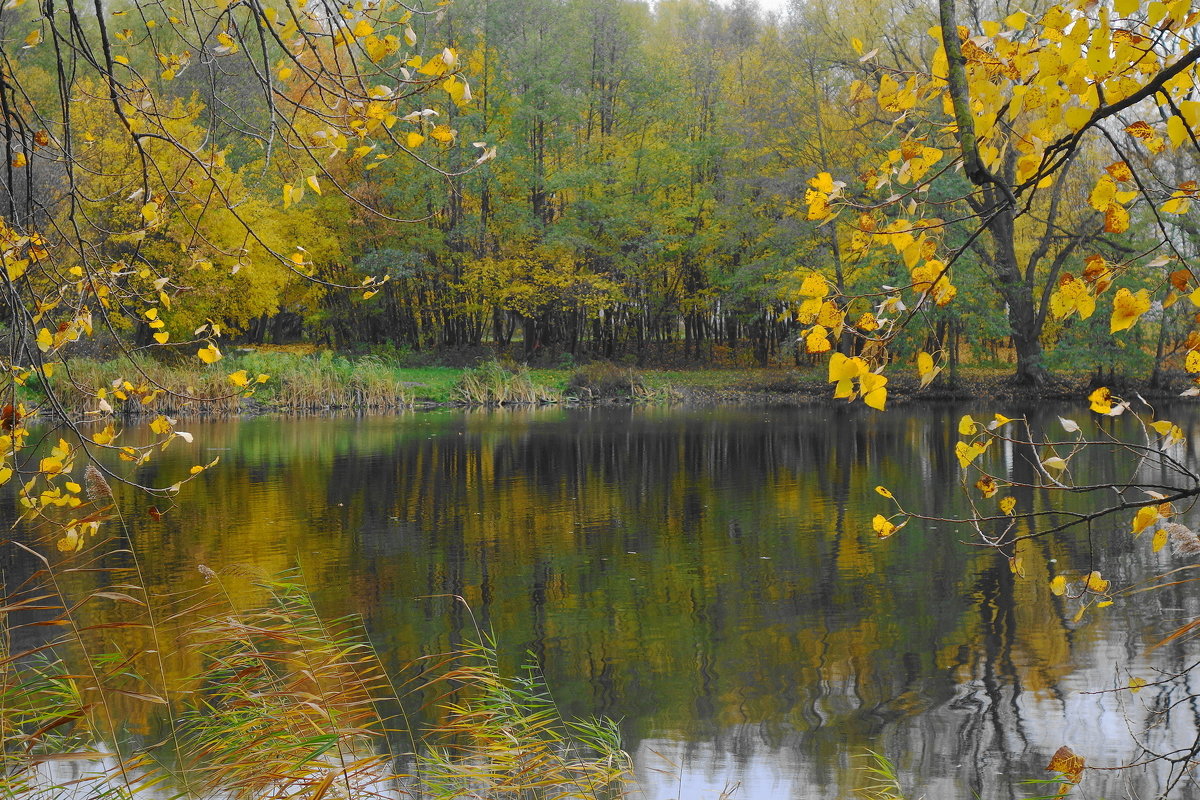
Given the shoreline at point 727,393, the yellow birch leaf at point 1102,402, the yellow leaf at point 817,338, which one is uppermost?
the yellow leaf at point 817,338

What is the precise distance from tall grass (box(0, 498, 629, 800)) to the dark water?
1.80ft

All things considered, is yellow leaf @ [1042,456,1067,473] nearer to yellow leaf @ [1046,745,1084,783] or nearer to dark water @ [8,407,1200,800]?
yellow leaf @ [1046,745,1084,783]

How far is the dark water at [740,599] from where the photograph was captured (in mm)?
5062

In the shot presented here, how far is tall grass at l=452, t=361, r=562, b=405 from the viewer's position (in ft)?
92.8

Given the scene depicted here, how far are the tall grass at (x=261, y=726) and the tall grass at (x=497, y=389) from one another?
21754 mm

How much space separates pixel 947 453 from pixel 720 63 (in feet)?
73.8

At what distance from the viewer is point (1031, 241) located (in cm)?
3200

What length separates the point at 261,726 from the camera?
3.90 metres

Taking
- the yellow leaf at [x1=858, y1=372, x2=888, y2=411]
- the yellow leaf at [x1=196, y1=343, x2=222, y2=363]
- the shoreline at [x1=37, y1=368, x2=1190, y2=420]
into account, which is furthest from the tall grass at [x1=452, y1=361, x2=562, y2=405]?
the yellow leaf at [x1=858, y1=372, x2=888, y2=411]

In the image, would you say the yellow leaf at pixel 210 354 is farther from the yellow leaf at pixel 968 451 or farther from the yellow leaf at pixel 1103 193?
the yellow leaf at pixel 1103 193

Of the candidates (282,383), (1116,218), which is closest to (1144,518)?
(1116,218)

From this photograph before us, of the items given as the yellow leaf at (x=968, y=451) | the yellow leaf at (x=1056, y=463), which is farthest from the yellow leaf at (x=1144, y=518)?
the yellow leaf at (x=968, y=451)

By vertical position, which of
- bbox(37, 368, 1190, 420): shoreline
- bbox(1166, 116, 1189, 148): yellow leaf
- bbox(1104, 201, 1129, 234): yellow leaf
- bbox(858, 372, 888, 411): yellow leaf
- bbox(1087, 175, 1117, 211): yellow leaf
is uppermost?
bbox(1166, 116, 1189, 148): yellow leaf

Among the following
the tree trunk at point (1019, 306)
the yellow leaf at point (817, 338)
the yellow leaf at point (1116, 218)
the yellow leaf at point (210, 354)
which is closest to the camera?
the yellow leaf at point (817, 338)
